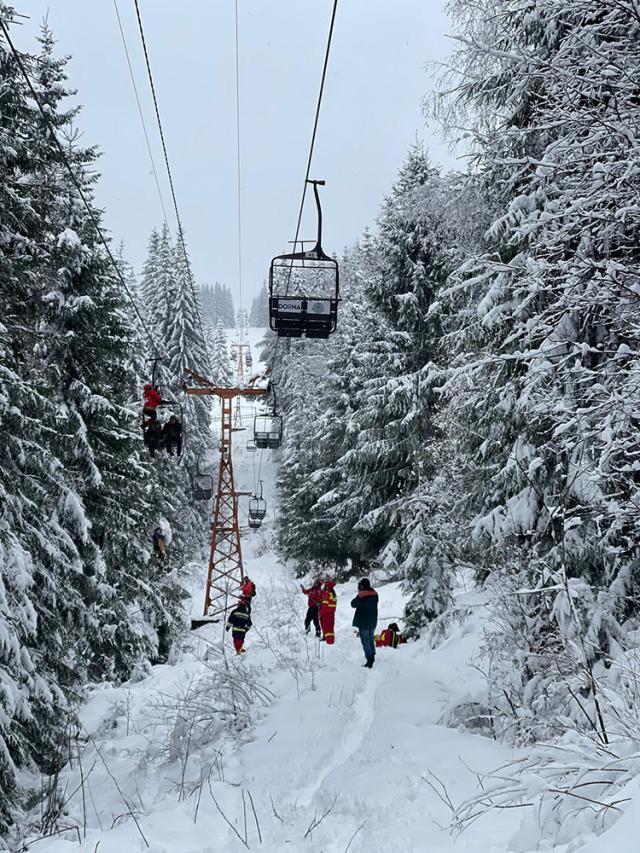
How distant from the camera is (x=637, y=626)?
26.4 feet

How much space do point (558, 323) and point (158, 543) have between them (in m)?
15.7

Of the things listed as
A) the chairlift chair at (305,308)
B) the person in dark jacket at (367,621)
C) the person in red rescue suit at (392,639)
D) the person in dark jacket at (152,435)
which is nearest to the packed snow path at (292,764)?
the person in dark jacket at (367,621)

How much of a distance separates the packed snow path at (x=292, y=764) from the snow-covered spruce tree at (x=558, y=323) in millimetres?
1650

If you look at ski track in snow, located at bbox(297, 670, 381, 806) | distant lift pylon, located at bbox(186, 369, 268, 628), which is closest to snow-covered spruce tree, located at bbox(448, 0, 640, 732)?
ski track in snow, located at bbox(297, 670, 381, 806)

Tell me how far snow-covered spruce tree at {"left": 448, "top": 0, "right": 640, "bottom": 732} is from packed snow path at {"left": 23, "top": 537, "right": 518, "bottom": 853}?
5.41ft

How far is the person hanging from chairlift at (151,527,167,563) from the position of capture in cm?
2103

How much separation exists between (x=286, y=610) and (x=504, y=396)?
16431 mm

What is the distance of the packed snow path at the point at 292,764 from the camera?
573 centimetres

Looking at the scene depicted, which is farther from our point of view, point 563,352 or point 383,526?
point 383,526

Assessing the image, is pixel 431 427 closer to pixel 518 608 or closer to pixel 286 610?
pixel 286 610

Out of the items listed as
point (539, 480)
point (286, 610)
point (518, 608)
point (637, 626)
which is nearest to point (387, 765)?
point (518, 608)

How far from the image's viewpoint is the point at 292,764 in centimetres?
781

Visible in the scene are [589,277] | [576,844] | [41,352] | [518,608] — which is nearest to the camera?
[576,844]

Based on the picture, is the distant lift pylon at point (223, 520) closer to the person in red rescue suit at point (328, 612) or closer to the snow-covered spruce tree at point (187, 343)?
the person in red rescue suit at point (328, 612)
